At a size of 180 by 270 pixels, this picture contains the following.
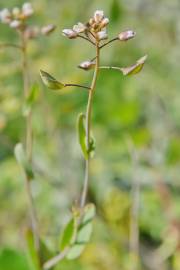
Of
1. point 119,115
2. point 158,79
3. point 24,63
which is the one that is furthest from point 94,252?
point 24,63

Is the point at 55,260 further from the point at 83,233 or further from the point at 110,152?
the point at 110,152

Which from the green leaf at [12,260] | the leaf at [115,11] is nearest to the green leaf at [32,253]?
the green leaf at [12,260]

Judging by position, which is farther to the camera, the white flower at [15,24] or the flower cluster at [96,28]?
the white flower at [15,24]

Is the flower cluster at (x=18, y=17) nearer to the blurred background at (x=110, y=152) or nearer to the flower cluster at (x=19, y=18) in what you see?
the flower cluster at (x=19, y=18)

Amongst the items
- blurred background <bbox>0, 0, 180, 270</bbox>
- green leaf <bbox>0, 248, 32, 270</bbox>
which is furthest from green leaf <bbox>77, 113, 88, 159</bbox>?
blurred background <bbox>0, 0, 180, 270</bbox>

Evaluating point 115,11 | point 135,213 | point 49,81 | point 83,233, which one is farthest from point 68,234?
point 115,11

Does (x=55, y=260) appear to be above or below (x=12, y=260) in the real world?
above

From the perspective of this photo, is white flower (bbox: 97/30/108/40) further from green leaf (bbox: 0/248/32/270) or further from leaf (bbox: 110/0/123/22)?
leaf (bbox: 110/0/123/22)
